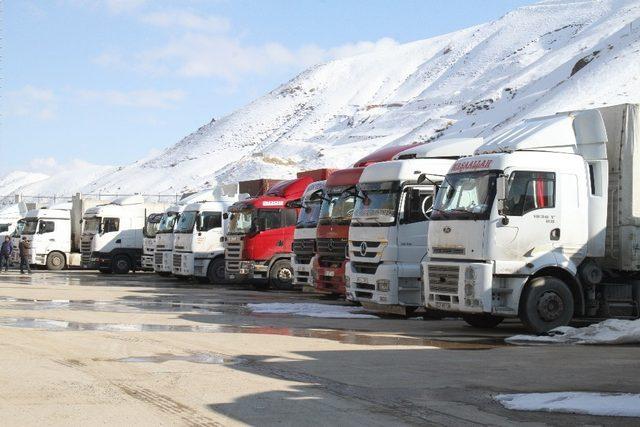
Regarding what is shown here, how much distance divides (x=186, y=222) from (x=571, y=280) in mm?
18788

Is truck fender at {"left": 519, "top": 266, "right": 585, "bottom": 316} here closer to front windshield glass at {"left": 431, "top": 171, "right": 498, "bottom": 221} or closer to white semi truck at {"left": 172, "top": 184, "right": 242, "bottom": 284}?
front windshield glass at {"left": 431, "top": 171, "right": 498, "bottom": 221}

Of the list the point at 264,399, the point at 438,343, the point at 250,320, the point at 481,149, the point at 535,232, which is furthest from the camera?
the point at 250,320

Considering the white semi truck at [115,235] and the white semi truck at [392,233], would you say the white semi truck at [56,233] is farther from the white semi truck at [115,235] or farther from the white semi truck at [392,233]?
the white semi truck at [392,233]

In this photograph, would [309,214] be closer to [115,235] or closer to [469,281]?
[469,281]

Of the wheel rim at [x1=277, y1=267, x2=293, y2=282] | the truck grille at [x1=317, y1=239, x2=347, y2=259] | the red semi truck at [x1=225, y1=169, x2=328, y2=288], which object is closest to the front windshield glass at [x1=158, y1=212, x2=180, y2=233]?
the red semi truck at [x1=225, y1=169, x2=328, y2=288]

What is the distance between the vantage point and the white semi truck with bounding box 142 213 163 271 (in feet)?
120

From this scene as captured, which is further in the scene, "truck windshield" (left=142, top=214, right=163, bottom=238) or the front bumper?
"truck windshield" (left=142, top=214, right=163, bottom=238)

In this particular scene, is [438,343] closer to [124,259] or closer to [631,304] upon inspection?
[631,304]

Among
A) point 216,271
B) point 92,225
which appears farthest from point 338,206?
point 92,225

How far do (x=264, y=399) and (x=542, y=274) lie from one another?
7765mm

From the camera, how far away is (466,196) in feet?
50.2

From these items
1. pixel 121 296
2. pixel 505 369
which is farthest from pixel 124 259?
pixel 505 369

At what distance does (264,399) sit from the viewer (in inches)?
343

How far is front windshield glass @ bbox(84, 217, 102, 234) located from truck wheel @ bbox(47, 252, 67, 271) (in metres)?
3.16
